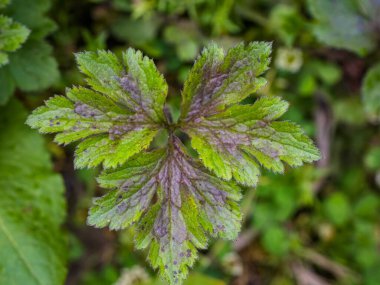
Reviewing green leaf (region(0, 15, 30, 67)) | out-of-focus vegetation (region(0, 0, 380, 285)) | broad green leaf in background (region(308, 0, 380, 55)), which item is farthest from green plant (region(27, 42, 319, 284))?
broad green leaf in background (region(308, 0, 380, 55))

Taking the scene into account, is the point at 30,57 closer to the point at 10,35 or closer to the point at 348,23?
the point at 10,35

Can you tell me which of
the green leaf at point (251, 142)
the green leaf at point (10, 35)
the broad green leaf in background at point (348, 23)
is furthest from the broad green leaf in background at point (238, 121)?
the broad green leaf in background at point (348, 23)

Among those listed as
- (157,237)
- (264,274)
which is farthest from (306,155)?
(264,274)

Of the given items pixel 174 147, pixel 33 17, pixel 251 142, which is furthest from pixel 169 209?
pixel 33 17

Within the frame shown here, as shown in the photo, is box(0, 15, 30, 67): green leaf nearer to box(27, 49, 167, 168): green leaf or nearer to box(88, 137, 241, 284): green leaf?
box(27, 49, 167, 168): green leaf

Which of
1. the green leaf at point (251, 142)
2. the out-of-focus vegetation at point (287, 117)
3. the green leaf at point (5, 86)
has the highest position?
the green leaf at point (5, 86)

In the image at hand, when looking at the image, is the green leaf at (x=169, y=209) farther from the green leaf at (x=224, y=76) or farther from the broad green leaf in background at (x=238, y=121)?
the green leaf at (x=224, y=76)
